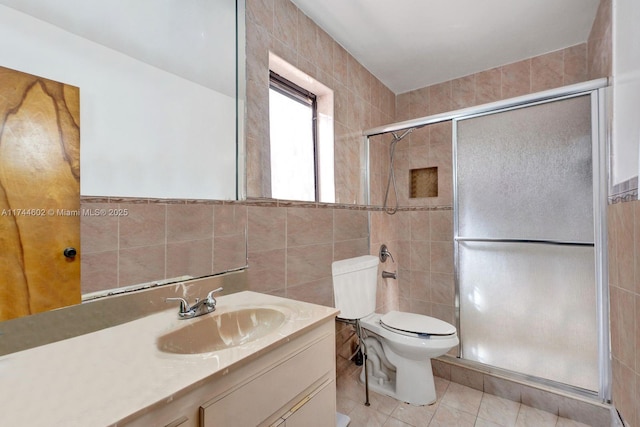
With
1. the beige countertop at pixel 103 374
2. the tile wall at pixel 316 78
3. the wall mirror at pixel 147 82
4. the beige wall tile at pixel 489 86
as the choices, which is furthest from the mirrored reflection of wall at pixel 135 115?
the beige wall tile at pixel 489 86

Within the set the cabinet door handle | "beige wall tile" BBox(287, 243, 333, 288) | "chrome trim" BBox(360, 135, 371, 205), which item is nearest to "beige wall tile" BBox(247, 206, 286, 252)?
"beige wall tile" BBox(287, 243, 333, 288)

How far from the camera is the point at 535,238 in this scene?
5.91 feet

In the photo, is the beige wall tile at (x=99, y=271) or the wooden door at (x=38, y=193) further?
the beige wall tile at (x=99, y=271)

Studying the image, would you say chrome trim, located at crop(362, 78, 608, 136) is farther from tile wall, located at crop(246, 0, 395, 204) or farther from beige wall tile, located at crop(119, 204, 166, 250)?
beige wall tile, located at crop(119, 204, 166, 250)

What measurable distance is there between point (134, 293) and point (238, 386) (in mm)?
534

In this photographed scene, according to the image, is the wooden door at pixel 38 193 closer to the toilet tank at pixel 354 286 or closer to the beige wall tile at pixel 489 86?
the toilet tank at pixel 354 286

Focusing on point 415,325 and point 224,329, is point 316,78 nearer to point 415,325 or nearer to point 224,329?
point 224,329

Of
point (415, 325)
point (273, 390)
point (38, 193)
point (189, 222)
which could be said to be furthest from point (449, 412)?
point (38, 193)

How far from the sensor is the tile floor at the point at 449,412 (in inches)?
65.1

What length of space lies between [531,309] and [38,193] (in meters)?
2.44

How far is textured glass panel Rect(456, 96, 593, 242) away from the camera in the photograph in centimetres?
167

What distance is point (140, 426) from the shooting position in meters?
0.55

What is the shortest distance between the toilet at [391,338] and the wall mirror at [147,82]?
824 mm

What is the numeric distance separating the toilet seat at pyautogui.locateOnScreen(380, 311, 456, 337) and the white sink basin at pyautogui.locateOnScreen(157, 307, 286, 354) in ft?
3.40
